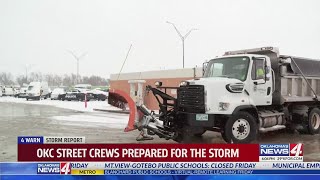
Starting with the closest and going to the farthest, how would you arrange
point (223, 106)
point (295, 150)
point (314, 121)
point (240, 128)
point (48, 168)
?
1. point (48, 168)
2. point (295, 150)
3. point (223, 106)
4. point (240, 128)
5. point (314, 121)

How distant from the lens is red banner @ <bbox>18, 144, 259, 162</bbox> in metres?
4.88

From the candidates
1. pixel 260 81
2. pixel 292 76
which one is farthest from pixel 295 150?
pixel 292 76

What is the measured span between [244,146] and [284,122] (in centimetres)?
818

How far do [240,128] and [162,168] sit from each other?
6040 mm

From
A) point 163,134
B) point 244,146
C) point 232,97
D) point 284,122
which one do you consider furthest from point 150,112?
point 244,146

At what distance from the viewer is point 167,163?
4.81 meters

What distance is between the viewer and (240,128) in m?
10.4

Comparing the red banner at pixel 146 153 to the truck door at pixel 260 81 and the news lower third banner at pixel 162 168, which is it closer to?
the news lower third banner at pixel 162 168

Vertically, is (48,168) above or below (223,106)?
below

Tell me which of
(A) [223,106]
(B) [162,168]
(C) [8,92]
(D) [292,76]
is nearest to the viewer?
(B) [162,168]

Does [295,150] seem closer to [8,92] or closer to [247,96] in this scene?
[247,96]

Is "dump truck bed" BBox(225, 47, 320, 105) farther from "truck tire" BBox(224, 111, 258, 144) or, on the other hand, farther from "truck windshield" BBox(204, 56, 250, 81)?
"truck tire" BBox(224, 111, 258, 144)

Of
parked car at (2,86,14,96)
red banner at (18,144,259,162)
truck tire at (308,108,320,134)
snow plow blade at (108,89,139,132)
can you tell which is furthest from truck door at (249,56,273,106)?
parked car at (2,86,14,96)

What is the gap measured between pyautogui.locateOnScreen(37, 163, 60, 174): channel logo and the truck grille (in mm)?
6014
